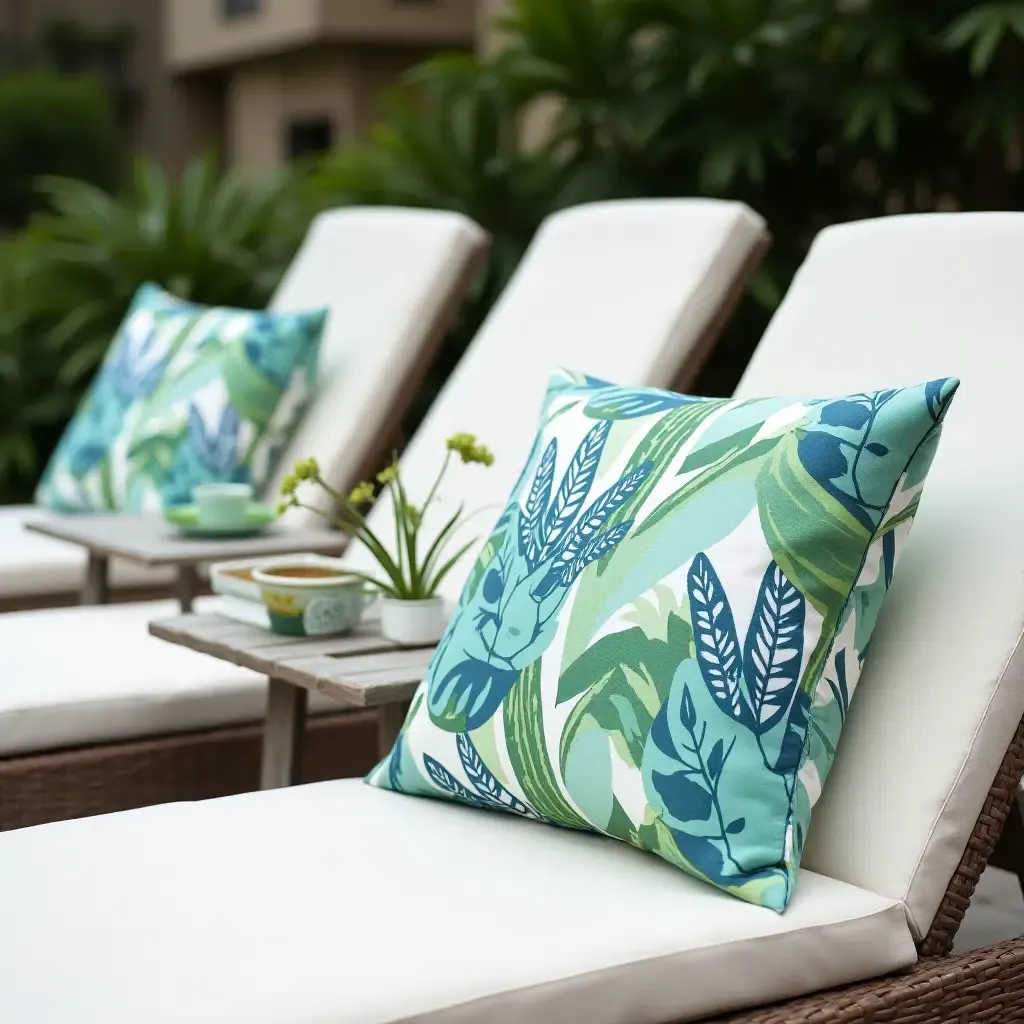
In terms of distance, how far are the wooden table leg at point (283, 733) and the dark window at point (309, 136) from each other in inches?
448

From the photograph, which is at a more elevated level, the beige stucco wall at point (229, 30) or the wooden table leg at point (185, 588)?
the beige stucco wall at point (229, 30)

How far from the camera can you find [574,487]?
1709 mm

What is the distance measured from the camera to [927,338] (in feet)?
6.09

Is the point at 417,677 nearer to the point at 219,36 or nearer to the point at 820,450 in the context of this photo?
the point at 820,450

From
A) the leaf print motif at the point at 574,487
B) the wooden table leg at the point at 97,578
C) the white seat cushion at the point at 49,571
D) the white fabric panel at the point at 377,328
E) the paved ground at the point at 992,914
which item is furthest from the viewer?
the white fabric panel at the point at 377,328

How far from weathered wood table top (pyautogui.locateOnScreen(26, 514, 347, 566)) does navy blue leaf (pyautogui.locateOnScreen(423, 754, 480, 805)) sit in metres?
0.97

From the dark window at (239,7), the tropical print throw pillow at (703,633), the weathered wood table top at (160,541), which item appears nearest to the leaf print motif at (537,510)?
the tropical print throw pillow at (703,633)

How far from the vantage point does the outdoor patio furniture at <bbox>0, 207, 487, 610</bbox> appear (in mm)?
3283

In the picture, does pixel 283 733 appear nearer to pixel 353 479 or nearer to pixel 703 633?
pixel 703 633

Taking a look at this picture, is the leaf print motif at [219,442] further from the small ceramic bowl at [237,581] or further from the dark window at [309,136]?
the dark window at [309,136]

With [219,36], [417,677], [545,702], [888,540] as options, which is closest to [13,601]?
[417,677]

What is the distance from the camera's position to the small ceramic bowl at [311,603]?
2.09 meters

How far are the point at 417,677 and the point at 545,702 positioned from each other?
319 mm

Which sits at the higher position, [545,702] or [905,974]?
[545,702]
